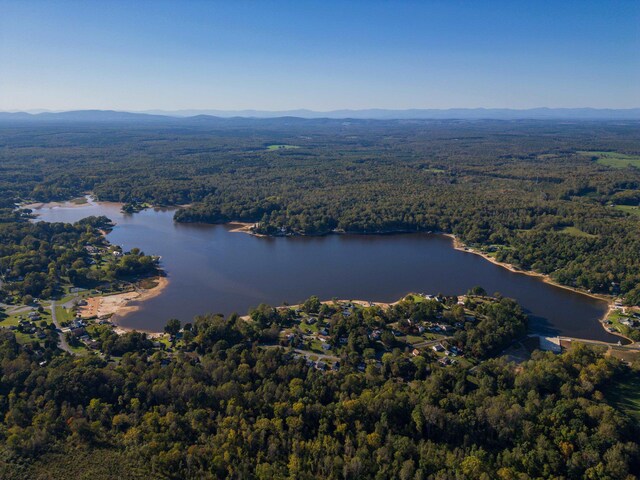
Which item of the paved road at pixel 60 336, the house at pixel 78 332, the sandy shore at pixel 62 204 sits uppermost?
the sandy shore at pixel 62 204

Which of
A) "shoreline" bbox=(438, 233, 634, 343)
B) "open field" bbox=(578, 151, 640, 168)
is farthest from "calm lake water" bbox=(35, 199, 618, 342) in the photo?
"open field" bbox=(578, 151, 640, 168)

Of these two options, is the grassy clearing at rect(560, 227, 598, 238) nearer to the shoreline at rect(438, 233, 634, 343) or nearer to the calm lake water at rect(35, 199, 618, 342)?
the shoreline at rect(438, 233, 634, 343)

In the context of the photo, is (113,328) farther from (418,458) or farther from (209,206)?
(209,206)

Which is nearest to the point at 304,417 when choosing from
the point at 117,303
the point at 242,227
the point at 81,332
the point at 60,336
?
the point at 81,332

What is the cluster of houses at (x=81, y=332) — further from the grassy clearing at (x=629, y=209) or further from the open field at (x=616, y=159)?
the open field at (x=616, y=159)

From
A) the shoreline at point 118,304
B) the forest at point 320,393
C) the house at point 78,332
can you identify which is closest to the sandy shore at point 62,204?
the forest at point 320,393

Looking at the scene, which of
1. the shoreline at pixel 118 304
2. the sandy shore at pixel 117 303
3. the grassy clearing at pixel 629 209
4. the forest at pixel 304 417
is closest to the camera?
the forest at pixel 304 417
